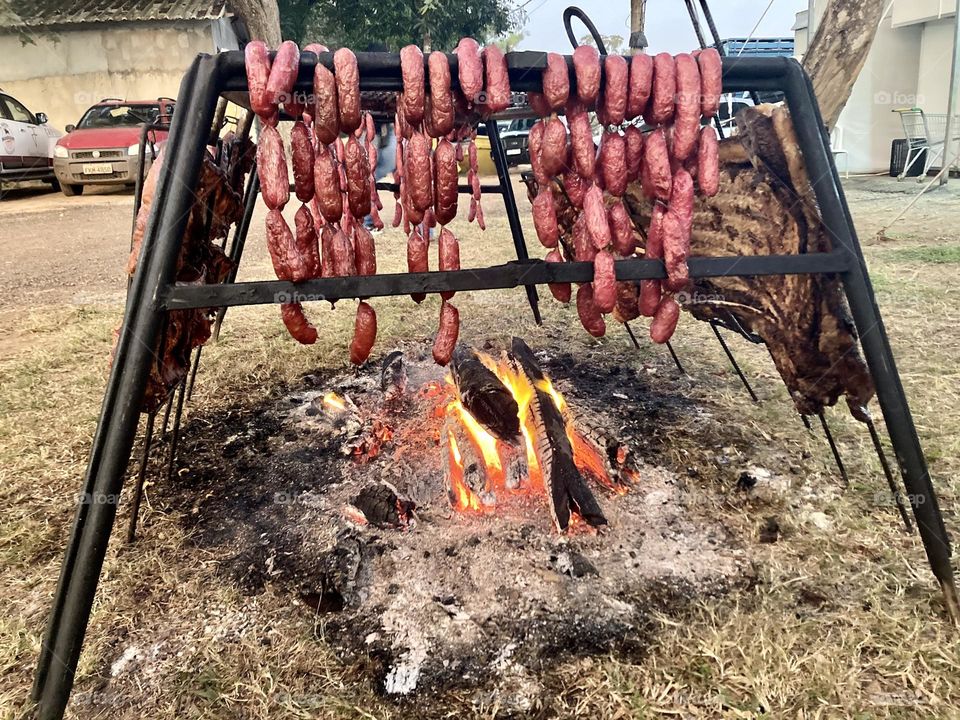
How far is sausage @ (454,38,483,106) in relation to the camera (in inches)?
70.3

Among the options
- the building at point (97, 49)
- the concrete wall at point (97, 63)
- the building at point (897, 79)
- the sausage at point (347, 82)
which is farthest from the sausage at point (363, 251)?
the concrete wall at point (97, 63)

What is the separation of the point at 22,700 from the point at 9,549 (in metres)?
0.93

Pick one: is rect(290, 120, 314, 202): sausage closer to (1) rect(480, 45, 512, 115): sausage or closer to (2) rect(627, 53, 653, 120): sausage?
(1) rect(480, 45, 512, 115): sausage

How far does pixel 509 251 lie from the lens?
28.9 ft

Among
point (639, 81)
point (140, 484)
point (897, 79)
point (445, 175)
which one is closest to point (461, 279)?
point (445, 175)

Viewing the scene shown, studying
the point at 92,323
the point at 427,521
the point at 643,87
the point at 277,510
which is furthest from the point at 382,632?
the point at 92,323

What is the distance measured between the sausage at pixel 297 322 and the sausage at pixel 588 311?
1013 millimetres

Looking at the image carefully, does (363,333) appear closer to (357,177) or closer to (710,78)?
(357,177)

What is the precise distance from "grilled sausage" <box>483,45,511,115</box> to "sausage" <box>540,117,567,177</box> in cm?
28

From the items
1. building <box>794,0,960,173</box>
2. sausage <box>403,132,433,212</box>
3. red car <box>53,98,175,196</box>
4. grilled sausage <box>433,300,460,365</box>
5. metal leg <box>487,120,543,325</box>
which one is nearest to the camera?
sausage <box>403,132,433,212</box>

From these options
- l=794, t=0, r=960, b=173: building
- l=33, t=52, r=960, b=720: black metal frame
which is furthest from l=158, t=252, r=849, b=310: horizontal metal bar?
l=794, t=0, r=960, b=173: building

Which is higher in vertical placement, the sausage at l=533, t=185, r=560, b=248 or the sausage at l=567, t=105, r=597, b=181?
the sausage at l=567, t=105, r=597, b=181

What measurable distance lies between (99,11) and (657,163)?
2232cm

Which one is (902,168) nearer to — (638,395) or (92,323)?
(638,395)
